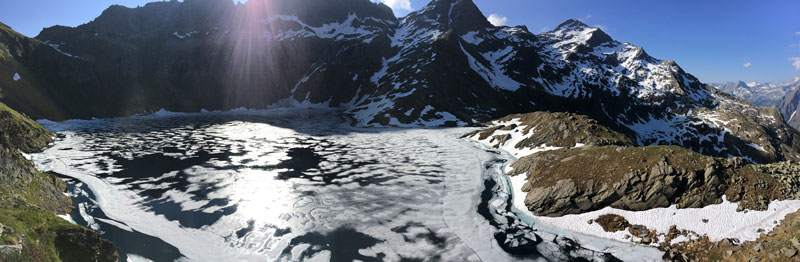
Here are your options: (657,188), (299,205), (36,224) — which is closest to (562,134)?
(657,188)

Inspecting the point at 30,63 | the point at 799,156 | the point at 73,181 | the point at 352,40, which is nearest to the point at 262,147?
the point at 73,181

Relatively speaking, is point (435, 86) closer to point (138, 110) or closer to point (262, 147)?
point (262, 147)

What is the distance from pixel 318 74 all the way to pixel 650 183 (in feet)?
487

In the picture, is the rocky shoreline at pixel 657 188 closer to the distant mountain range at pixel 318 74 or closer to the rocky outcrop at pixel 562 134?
the rocky outcrop at pixel 562 134

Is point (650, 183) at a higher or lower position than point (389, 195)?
higher

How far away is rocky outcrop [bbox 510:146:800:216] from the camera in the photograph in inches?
665

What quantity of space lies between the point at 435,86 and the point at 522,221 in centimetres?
8345

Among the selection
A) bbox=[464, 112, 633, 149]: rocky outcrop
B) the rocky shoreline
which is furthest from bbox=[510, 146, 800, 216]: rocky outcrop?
bbox=[464, 112, 633, 149]: rocky outcrop

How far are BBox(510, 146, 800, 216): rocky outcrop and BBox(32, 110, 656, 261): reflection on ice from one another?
3691mm

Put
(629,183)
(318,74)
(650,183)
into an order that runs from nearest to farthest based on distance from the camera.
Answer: (650,183) → (629,183) → (318,74)

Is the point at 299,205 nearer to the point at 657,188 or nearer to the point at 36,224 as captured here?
the point at 36,224

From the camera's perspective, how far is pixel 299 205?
20.9 meters

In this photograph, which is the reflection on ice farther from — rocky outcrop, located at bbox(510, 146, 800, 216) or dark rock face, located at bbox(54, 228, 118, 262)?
rocky outcrop, located at bbox(510, 146, 800, 216)

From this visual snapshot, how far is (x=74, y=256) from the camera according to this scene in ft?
35.6
